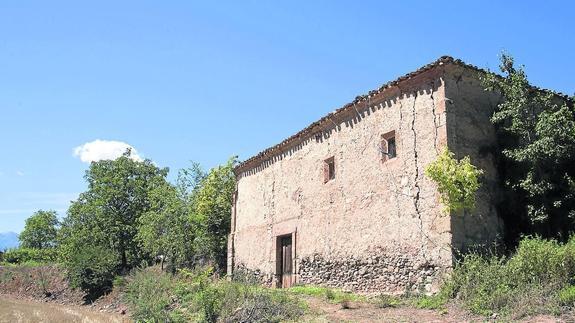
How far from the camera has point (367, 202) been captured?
46.8ft

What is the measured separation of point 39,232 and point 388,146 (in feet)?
146

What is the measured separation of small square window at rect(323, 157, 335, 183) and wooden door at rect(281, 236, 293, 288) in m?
3.02

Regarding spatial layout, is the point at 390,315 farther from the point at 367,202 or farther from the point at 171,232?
the point at 171,232

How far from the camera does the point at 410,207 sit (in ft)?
41.7

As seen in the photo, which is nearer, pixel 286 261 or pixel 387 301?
pixel 387 301

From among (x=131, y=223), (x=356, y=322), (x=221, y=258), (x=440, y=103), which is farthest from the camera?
(x=131, y=223)

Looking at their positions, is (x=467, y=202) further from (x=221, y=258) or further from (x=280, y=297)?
(x=221, y=258)

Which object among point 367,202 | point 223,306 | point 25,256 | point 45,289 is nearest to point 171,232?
point 45,289

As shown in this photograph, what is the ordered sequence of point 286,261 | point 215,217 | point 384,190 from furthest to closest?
point 215,217 → point 286,261 → point 384,190

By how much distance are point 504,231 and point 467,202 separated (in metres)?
1.69

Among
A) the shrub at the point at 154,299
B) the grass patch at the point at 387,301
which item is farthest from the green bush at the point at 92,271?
the grass patch at the point at 387,301

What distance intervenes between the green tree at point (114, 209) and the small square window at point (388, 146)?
18.3m

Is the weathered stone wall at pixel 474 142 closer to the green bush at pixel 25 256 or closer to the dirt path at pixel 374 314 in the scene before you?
the dirt path at pixel 374 314

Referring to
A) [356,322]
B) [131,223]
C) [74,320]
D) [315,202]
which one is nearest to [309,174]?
[315,202]
